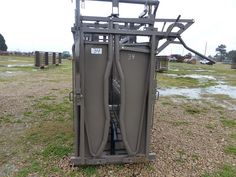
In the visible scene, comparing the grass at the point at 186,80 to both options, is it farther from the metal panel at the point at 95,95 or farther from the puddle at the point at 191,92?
the metal panel at the point at 95,95

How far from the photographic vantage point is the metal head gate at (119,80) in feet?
8.92

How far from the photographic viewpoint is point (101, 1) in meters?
3.18

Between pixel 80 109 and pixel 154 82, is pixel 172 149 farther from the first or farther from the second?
pixel 80 109

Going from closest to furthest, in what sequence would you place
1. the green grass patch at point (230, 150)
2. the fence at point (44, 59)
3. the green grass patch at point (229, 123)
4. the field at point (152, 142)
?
the field at point (152, 142)
the green grass patch at point (230, 150)
the green grass patch at point (229, 123)
the fence at point (44, 59)

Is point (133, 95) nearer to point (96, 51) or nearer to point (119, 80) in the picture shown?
point (119, 80)

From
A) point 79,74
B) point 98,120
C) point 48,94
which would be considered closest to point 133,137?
point 98,120

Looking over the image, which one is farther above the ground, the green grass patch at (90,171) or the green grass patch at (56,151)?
the green grass patch at (56,151)

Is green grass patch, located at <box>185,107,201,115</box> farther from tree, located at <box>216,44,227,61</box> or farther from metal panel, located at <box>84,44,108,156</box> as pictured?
tree, located at <box>216,44,227,61</box>

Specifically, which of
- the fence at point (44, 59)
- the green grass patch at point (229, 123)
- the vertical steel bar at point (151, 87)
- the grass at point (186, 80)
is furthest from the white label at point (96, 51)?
the fence at point (44, 59)

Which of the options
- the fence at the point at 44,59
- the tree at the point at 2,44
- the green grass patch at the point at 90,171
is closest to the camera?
the green grass patch at the point at 90,171

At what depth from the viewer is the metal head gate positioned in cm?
272

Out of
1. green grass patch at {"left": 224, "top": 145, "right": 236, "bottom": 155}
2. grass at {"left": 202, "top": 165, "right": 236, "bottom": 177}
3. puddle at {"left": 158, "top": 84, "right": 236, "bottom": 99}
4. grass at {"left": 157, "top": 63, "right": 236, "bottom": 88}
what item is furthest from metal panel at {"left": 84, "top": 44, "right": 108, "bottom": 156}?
grass at {"left": 157, "top": 63, "right": 236, "bottom": 88}

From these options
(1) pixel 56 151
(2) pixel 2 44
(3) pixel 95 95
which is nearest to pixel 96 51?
(3) pixel 95 95

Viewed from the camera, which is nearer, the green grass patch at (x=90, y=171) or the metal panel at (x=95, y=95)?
the metal panel at (x=95, y=95)
